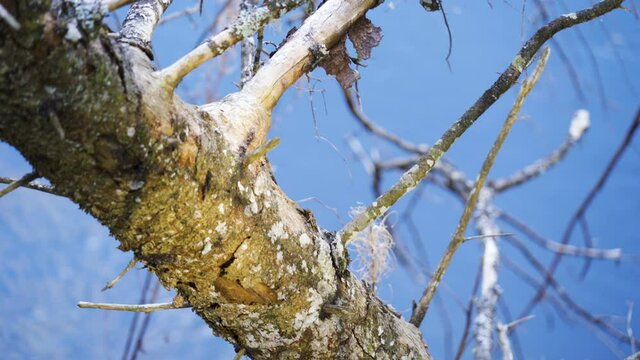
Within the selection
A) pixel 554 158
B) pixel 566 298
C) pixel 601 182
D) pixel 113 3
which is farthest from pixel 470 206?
pixel 566 298

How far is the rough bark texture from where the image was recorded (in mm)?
449

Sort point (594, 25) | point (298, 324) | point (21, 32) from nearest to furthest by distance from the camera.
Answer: point (21, 32) → point (298, 324) → point (594, 25)

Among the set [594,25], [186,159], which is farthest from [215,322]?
[594,25]

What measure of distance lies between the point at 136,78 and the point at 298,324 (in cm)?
32

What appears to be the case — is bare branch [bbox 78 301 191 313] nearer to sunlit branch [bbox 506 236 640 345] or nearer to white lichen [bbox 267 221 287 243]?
white lichen [bbox 267 221 287 243]

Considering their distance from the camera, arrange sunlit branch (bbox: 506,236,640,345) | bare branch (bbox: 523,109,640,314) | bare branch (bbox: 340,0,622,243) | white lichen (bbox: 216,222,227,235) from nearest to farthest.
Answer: white lichen (bbox: 216,222,227,235) < bare branch (bbox: 340,0,622,243) < bare branch (bbox: 523,109,640,314) < sunlit branch (bbox: 506,236,640,345)

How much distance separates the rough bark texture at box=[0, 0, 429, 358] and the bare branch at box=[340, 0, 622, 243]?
3.1 inches

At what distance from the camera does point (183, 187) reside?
547 millimetres

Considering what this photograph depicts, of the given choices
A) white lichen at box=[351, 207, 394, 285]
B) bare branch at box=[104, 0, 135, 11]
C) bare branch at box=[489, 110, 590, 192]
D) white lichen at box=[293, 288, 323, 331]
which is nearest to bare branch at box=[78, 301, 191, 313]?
white lichen at box=[293, 288, 323, 331]

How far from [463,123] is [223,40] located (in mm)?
351

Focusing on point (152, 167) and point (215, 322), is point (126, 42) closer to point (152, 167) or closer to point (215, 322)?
point (152, 167)

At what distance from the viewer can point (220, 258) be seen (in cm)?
61

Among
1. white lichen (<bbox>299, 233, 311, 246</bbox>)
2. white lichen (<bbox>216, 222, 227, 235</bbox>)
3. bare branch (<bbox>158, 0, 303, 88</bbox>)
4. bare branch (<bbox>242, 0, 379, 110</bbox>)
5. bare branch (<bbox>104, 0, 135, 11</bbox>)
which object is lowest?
white lichen (<bbox>216, 222, 227, 235</bbox>)

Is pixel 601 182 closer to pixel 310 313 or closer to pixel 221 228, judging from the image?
pixel 310 313
